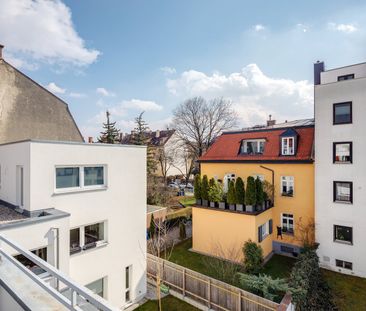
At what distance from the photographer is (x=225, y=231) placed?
51.1 ft

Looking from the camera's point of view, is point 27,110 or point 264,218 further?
point 264,218

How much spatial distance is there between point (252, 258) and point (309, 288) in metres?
3.11

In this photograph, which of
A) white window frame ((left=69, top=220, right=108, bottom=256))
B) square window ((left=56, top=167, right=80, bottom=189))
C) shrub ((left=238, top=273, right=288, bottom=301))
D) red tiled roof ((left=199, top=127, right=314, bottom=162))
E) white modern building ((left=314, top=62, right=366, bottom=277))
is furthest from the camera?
red tiled roof ((left=199, top=127, right=314, bottom=162))

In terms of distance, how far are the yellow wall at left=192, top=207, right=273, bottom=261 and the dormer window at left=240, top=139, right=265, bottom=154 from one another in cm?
489

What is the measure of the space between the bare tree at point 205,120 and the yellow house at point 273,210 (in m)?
16.4

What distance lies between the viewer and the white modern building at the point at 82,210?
7.68 meters

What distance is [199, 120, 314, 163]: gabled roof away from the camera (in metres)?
16.7

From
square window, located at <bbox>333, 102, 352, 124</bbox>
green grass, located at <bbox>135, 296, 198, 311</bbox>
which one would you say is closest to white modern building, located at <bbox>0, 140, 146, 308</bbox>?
green grass, located at <bbox>135, 296, 198, 311</bbox>

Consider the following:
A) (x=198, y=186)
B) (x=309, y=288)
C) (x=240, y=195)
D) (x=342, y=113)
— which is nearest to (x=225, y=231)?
(x=240, y=195)

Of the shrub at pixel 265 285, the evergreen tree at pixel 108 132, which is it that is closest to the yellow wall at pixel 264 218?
the shrub at pixel 265 285

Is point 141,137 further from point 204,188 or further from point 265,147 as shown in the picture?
point 265,147

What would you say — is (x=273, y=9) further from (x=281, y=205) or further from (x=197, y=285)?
(x=197, y=285)

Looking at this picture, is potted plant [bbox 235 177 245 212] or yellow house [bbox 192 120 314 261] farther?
yellow house [bbox 192 120 314 261]

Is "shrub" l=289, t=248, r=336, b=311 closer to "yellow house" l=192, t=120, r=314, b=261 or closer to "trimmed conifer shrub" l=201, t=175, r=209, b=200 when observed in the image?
"yellow house" l=192, t=120, r=314, b=261
